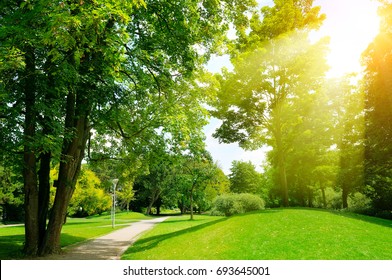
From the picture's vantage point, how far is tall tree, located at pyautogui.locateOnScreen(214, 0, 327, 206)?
25.0 metres

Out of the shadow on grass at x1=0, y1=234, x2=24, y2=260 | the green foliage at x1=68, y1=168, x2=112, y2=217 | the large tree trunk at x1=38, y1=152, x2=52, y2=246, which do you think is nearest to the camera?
the shadow on grass at x1=0, y1=234, x2=24, y2=260

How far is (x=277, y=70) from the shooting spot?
2547 cm

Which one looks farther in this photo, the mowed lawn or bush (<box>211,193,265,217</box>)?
bush (<box>211,193,265,217</box>)

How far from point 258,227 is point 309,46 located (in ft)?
55.6

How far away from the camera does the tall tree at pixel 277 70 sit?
984 inches

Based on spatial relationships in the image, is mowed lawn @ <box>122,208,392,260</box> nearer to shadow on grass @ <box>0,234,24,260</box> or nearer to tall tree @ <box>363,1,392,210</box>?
shadow on grass @ <box>0,234,24,260</box>

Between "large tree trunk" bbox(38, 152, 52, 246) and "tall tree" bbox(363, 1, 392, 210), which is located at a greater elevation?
"tall tree" bbox(363, 1, 392, 210)

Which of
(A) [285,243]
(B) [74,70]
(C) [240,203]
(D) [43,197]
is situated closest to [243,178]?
(C) [240,203]

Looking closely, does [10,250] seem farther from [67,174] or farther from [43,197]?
[67,174]

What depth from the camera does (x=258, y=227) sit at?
553 inches

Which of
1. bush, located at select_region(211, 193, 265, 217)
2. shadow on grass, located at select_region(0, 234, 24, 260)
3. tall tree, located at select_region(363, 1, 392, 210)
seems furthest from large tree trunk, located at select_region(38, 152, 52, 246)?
tall tree, located at select_region(363, 1, 392, 210)

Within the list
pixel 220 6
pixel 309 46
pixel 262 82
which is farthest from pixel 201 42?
pixel 309 46

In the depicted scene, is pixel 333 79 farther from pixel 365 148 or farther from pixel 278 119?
pixel 278 119

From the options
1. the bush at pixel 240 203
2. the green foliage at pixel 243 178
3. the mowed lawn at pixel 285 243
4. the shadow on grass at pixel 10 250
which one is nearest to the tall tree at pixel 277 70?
the bush at pixel 240 203
